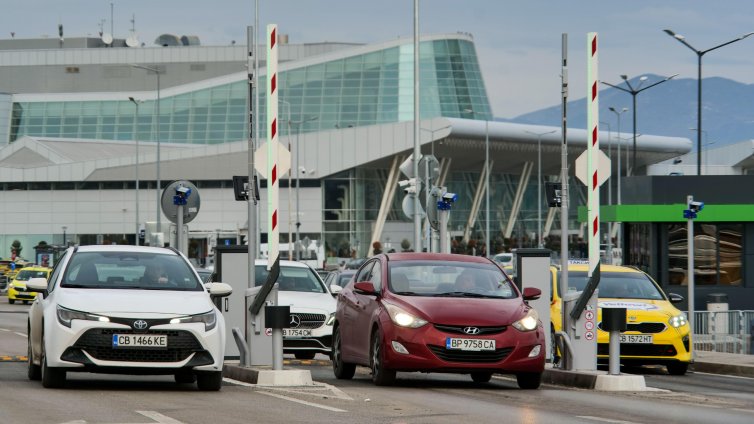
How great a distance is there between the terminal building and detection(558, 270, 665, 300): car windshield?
6837 cm

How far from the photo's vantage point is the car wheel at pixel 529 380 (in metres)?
17.4

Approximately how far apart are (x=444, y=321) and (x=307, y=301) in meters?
7.12

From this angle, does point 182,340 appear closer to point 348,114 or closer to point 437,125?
point 437,125

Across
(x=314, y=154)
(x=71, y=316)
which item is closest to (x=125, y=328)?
(x=71, y=316)

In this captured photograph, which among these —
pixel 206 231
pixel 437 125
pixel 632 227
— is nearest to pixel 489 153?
pixel 437 125

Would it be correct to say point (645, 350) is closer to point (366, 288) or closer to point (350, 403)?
point (366, 288)

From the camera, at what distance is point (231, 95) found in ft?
400

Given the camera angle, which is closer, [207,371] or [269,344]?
[207,371]

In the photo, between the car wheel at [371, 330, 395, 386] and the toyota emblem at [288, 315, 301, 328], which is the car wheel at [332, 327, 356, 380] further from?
the toyota emblem at [288, 315, 301, 328]

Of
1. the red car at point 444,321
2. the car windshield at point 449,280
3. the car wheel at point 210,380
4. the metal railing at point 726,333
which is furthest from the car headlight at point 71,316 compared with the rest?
the metal railing at point 726,333

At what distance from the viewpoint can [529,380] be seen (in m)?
17.5

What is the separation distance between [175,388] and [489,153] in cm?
9707

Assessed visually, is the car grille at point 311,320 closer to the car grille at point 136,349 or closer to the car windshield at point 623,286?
the car windshield at point 623,286

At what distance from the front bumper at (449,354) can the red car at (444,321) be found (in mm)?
10
